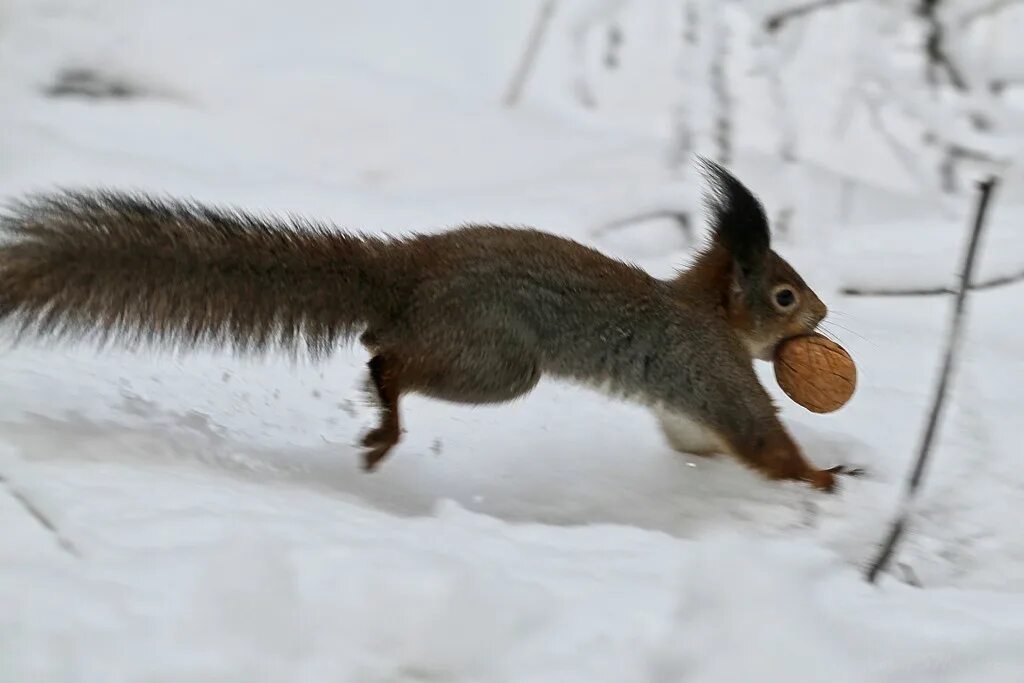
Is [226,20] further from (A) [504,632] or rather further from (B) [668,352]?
(A) [504,632]

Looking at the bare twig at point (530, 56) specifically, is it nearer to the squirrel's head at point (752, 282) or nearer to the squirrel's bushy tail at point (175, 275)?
the squirrel's head at point (752, 282)

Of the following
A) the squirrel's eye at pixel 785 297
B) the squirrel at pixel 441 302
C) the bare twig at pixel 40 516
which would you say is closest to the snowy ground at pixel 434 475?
the bare twig at pixel 40 516

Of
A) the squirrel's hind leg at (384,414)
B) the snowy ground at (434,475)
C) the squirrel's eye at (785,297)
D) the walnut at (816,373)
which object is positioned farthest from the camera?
the squirrel's eye at (785,297)

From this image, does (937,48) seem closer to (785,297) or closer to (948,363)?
(785,297)

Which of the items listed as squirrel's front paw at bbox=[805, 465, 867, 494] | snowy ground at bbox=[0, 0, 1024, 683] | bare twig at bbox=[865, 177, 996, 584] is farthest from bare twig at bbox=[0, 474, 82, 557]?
squirrel's front paw at bbox=[805, 465, 867, 494]

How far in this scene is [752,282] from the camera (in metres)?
2.08

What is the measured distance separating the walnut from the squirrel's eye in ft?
0.24

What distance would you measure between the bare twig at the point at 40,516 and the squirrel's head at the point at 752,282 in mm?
1289

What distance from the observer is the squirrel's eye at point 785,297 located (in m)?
2.09

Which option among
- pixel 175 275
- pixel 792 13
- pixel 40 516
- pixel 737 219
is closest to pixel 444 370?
pixel 175 275

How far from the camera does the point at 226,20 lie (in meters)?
4.00

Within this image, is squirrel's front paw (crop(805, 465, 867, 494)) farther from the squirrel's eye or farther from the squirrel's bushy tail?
the squirrel's bushy tail

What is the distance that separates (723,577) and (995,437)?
3.58 feet

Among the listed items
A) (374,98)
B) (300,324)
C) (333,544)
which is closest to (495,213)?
(374,98)
